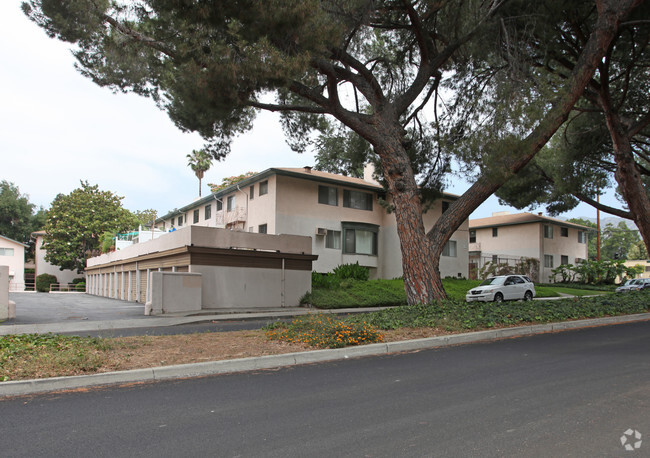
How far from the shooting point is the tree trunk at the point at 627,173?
20531 mm

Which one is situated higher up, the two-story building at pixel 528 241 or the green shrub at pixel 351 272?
the two-story building at pixel 528 241

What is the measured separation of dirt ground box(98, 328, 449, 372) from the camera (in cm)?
796

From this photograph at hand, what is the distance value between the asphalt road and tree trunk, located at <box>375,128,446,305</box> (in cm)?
655

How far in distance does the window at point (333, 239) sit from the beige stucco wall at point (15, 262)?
40.2 m

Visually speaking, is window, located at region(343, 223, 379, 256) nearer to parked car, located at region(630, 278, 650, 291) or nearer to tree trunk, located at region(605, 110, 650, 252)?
tree trunk, located at region(605, 110, 650, 252)

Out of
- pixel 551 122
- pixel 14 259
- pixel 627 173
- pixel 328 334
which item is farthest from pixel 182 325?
pixel 14 259

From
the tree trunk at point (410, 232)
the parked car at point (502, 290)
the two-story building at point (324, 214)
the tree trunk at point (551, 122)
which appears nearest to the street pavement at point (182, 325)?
the tree trunk at point (410, 232)

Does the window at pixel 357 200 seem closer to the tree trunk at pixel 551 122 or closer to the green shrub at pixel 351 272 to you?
the green shrub at pixel 351 272

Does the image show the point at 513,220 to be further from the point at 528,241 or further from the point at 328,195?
the point at 328,195

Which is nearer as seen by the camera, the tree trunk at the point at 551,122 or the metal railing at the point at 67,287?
the tree trunk at the point at 551,122

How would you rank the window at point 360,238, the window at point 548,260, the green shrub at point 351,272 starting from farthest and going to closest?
the window at point 548,260 → the window at point 360,238 → the green shrub at point 351,272

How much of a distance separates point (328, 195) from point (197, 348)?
22.7 metres

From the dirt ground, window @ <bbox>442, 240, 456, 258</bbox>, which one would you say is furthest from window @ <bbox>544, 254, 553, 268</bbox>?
the dirt ground

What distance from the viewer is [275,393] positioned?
6301 mm
